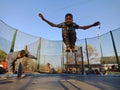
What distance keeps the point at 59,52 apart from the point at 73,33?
5.05 m

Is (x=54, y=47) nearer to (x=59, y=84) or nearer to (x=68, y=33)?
(x=68, y=33)

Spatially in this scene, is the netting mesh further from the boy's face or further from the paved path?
the paved path

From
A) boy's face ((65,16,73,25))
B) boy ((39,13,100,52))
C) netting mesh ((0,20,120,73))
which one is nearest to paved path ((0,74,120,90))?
boy ((39,13,100,52))

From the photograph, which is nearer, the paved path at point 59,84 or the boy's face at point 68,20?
the paved path at point 59,84

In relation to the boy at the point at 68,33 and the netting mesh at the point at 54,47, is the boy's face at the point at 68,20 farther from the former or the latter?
the netting mesh at the point at 54,47

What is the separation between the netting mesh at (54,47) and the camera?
24.3 feet

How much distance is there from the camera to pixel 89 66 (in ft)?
27.5

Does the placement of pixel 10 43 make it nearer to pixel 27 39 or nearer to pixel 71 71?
pixel 27 39

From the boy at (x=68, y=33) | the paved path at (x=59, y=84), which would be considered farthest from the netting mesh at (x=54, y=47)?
the paved path at (x=59, y=84)

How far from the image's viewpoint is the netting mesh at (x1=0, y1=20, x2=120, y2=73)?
24.3 ft

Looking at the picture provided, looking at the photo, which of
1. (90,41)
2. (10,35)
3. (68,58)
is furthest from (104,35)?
(10,35)

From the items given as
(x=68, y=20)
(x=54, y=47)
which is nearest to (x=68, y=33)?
(x=68, y=20)

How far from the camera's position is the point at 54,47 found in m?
9.68

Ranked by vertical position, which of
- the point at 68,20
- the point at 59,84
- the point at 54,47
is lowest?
the point at 59,84
